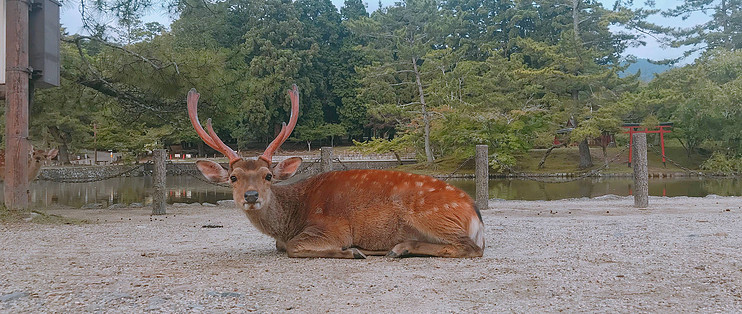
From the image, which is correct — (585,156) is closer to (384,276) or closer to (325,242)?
(325,242)

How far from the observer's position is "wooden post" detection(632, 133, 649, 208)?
8.98 metres

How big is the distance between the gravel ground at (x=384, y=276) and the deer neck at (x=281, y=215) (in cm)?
20

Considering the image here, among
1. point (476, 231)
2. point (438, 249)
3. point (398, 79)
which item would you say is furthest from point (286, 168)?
point (398, 79)

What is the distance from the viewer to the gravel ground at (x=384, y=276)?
2.79 metres

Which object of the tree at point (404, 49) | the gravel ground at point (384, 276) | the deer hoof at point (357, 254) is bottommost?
the gravel ground at point (384, 276)

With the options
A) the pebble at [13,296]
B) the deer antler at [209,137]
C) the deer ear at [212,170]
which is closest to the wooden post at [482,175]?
the deer antler at [209,137]

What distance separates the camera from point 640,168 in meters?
9.04

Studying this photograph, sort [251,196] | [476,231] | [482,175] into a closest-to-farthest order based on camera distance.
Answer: [251,196]
[476,231]
[482,175]

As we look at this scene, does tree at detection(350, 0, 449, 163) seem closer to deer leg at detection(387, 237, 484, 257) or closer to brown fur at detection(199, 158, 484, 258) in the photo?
brown fur at detection(199, 158, 484, 258)

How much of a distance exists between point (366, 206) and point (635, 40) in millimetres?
36070

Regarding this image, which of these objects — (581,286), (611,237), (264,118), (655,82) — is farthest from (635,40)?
(581,286)

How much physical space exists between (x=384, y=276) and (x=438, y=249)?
770 mm

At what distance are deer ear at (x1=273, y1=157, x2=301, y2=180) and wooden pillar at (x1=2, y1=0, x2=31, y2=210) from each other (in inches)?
174

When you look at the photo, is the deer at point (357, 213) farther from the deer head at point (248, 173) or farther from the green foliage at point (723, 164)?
the green foliage at point (723, 164)
